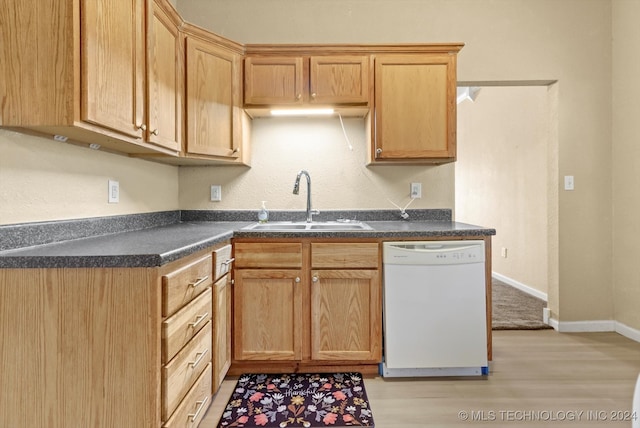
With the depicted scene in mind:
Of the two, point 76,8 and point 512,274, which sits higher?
point 76,8

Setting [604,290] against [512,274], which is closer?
[604,290]

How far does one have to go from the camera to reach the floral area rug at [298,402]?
168 centimetres

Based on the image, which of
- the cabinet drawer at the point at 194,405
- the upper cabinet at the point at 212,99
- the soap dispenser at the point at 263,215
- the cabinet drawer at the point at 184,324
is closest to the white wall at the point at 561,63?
the upper cabinet at the point at 212,99

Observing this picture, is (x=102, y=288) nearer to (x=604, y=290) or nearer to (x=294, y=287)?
(x=294, y=287)

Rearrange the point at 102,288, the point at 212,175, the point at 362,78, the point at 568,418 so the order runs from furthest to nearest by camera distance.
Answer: the point at 212,175 < the point at 362,78 < the point at 568,418 < the point at 102,288

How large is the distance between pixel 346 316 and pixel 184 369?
95 cm

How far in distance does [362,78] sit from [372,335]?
61.8 inches

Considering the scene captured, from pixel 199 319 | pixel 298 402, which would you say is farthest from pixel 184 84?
pixel 298 402

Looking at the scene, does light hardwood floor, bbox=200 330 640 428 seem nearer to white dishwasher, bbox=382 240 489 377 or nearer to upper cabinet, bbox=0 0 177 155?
white dishwasher, bbox=382 240 489 377

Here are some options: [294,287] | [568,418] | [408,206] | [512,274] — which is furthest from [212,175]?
[512,274]

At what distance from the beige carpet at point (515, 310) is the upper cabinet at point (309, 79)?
2116 millimetres

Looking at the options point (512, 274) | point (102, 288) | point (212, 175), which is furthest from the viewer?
point (512, 274)

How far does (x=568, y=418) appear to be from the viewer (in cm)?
170

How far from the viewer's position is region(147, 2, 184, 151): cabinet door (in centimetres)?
169
